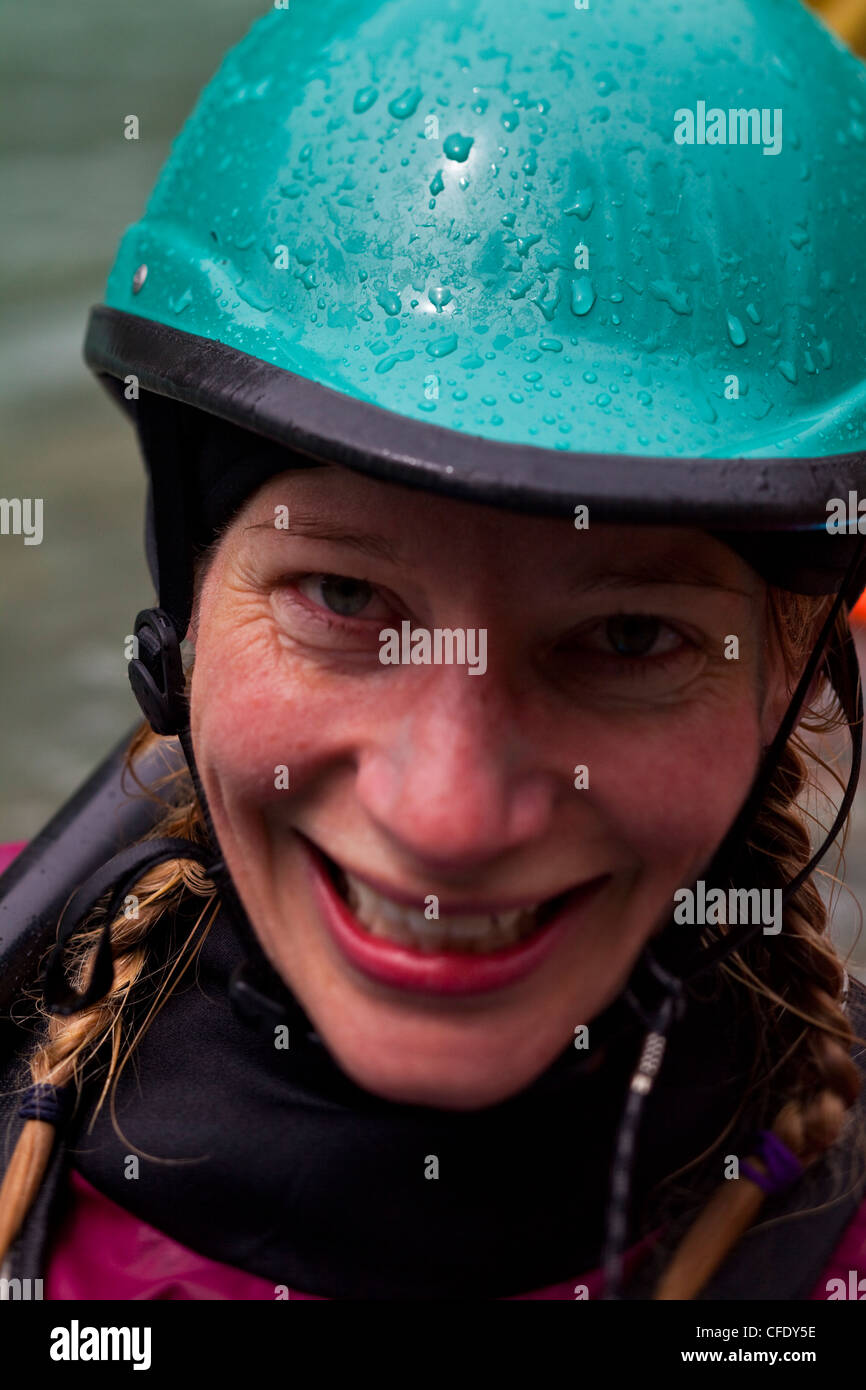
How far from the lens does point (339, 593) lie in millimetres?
1352

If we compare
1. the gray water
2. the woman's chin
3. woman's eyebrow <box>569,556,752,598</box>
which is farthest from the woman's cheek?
the gray water

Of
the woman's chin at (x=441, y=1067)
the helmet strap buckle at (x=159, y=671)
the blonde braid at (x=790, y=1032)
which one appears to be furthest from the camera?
the helmet strap buckle at (x=159, y=671)

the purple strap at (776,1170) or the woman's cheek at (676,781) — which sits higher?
the woman's cheek at (676,781)

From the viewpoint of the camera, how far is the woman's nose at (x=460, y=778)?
1217mm

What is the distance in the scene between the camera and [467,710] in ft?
4.01

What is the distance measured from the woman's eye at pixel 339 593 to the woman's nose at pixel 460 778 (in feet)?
0.41

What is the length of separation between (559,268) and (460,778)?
453mm

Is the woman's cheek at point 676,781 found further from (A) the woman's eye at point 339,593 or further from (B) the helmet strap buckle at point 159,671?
(B) the helmet strap buckle at point 159,671

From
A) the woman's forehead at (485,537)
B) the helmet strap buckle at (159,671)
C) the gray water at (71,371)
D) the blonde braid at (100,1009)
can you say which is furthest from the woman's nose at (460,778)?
the gray water at (71,371)

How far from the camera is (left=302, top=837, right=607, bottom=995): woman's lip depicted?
1329mm

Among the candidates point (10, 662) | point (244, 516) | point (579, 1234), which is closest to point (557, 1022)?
point (579, 1234)

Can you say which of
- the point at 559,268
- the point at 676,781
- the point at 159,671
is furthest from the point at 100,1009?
the point at 559,268
